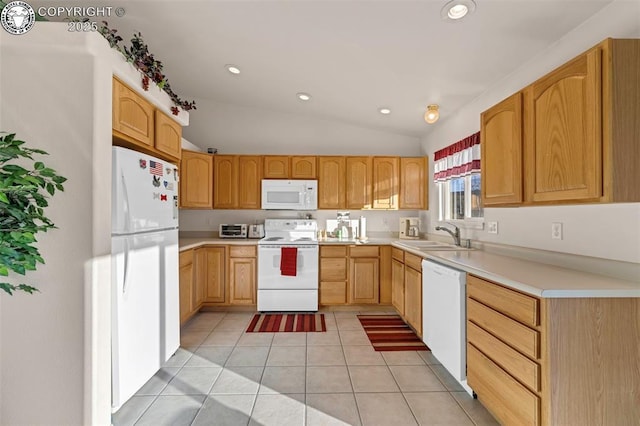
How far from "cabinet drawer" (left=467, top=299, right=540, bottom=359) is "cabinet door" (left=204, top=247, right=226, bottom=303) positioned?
9.33 feet

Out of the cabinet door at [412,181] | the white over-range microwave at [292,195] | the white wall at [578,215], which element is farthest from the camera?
the cabinet door at [412,181]

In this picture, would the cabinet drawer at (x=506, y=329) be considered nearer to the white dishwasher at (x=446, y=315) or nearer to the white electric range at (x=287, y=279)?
the white dishwasher at (x=446, y=315)

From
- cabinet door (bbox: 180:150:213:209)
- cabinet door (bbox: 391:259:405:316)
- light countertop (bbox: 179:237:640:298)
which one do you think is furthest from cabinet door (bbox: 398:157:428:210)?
cabinet door (bbox: 180:150:213:209)

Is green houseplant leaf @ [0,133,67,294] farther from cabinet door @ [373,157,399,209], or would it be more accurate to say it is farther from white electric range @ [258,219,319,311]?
cabinet door @ [373,157,399,209]

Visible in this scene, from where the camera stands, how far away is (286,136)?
14.6ft

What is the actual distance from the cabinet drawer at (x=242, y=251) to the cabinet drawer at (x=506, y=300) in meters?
2.57

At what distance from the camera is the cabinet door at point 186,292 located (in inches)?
119

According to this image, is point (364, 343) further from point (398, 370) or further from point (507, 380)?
point (507, 380)

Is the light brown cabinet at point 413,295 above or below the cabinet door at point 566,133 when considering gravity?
below

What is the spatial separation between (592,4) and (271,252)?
3369 mm

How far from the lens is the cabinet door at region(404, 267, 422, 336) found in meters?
2.83

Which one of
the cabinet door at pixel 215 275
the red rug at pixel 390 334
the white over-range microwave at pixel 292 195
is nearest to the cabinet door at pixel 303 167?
the white over-range microwave at pixel 292 195

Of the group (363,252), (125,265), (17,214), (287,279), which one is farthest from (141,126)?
(363,252)

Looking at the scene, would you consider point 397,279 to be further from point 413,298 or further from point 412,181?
point 412,181
